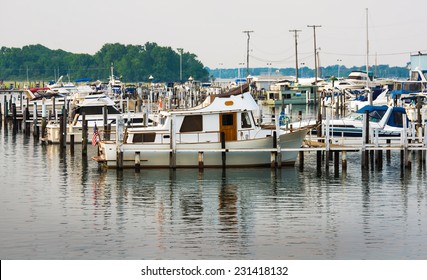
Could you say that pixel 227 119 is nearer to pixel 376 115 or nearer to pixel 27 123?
pixel 376 115

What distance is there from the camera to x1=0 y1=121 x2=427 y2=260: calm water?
2877 cm

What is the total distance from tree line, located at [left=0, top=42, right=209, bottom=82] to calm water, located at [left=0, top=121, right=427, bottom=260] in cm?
12452

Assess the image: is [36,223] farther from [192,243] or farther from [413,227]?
[413,227]

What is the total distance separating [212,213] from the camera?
113ft

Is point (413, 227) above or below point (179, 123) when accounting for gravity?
below

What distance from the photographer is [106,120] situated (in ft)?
182

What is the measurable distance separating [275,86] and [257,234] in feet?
298

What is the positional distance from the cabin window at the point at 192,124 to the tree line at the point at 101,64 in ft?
413

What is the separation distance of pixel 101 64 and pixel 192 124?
14418 cm

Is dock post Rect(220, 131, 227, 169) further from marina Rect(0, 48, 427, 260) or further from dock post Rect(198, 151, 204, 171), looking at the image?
dock post Rect(198, 151, 204, 171)

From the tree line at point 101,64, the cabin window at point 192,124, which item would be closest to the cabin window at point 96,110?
the cabin window at point 192,124

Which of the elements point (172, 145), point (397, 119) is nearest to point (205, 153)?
point (172, 145)

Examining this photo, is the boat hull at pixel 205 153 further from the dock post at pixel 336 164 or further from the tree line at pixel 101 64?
the tree line at pixel 101 64
